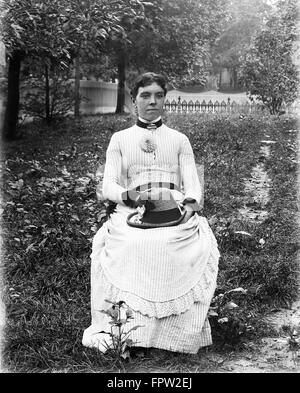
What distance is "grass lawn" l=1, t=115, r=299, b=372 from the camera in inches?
139

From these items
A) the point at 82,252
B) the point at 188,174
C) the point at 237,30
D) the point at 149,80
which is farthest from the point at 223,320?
the point at 237,30

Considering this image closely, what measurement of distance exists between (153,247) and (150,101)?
0.90 m

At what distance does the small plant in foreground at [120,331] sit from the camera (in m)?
3.24

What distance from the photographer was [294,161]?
336 inches

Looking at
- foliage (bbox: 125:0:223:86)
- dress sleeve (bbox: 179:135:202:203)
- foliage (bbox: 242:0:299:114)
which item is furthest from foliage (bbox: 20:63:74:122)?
dress sleeve (bbox: 179:135:202:203)

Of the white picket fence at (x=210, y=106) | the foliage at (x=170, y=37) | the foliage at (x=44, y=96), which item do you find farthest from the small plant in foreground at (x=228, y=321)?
the white picket fence at (x=210, y=106)

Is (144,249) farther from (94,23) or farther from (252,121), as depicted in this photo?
(252,121)

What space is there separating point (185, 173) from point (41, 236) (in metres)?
2.25

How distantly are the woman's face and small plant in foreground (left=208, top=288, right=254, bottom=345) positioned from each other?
130 centimetres

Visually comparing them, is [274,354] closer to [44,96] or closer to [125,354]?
[125,354]

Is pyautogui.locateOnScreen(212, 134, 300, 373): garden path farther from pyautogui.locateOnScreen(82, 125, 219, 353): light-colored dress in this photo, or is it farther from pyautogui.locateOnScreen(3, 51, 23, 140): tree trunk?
pyautogui.locateOnScreen(3, 51, 23, 140): tree trunk

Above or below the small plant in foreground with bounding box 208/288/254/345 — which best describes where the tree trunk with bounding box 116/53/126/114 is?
above
